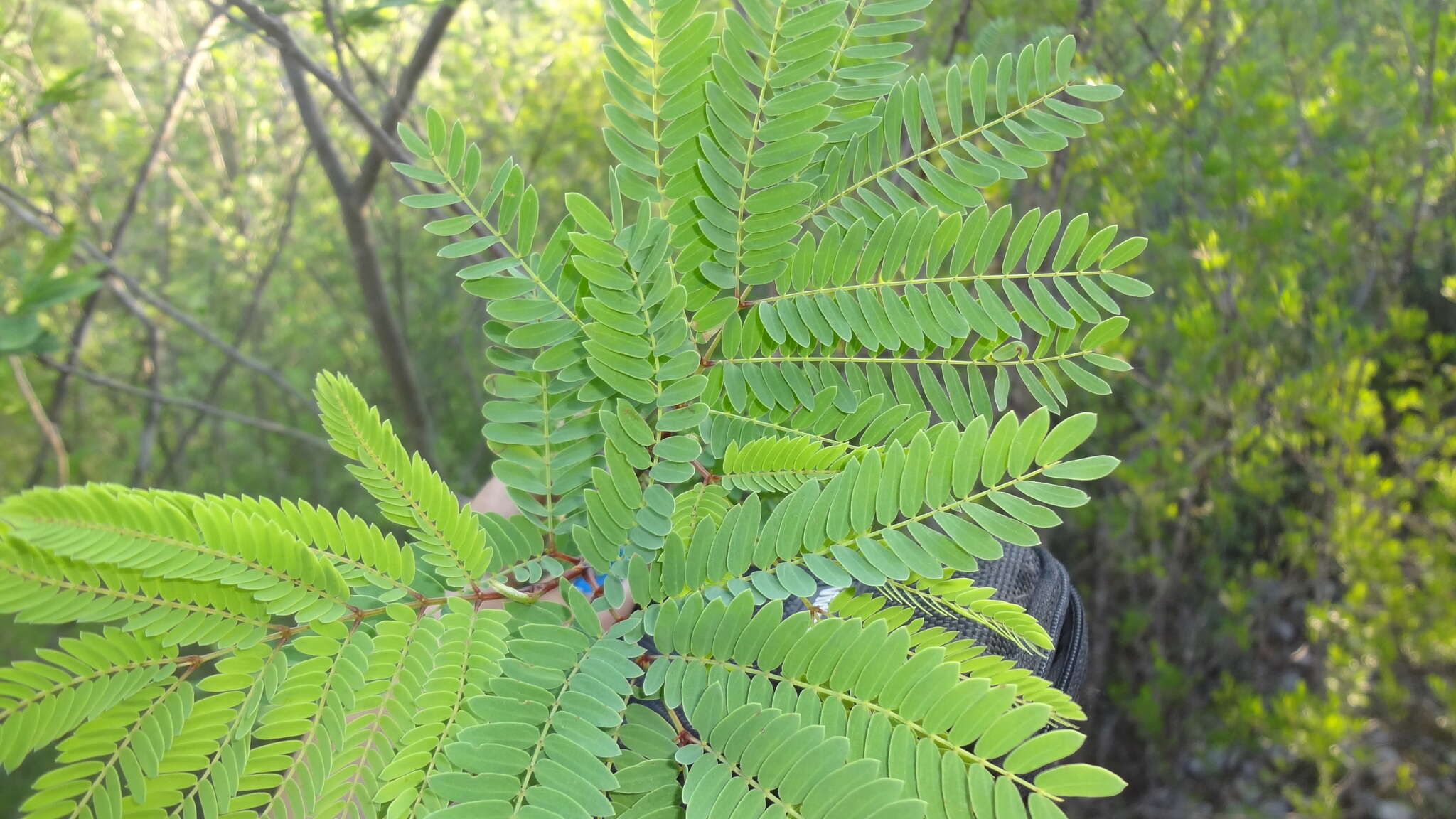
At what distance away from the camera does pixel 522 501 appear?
508 mm

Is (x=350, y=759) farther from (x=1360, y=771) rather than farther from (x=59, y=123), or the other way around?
(x=59, y=123)

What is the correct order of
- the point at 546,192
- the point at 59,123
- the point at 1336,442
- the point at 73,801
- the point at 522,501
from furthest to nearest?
the point at 546,192, the point at 59,123, the point at 1336,442, the point at 522,501, the point at 73,801

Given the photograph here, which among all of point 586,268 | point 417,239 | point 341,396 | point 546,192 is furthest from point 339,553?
point 417,239

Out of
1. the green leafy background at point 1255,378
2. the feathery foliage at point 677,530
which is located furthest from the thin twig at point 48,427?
the feathery foliage at point 677,530

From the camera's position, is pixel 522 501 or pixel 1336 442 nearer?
pixel 522 501

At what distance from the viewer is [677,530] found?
49cm

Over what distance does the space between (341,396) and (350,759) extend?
0.17 meters

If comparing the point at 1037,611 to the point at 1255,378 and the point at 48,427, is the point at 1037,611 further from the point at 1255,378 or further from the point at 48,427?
the point at 48,427

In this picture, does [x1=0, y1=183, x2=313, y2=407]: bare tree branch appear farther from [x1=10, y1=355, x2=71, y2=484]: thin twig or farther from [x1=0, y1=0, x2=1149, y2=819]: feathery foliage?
[x1=0, y1=0, x2=1149, y2=819]: feathery foliage

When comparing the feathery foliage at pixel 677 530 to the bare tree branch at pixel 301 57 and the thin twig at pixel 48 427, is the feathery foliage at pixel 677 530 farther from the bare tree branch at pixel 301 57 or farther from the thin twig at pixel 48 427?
the thin twig at pixel 48 427

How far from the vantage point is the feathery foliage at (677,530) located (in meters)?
0.37

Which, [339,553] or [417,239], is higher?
[417,239]

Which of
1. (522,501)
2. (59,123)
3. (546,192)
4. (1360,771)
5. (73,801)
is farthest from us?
(546,192)

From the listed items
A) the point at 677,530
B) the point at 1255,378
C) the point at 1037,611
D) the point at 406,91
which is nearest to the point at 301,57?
the point at 406,91
